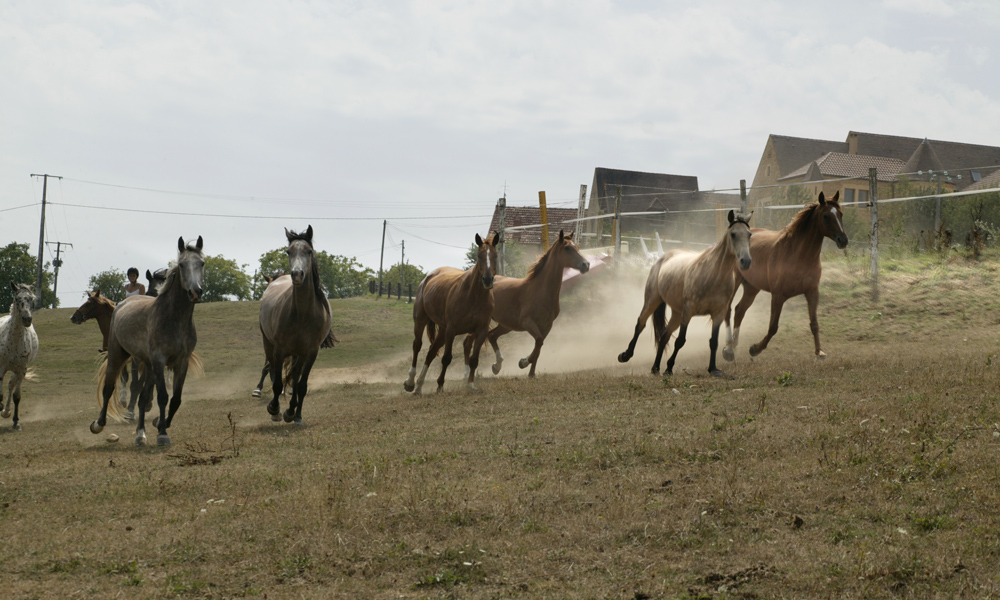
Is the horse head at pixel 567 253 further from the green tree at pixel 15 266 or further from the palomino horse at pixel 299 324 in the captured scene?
the green tree at pixel 15 266

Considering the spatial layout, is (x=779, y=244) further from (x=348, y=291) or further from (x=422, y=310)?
(x=348, y=291)

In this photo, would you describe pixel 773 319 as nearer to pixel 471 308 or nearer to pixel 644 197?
pixel 471 308

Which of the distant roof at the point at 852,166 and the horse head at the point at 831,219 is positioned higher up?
the distant roof at the point at 852,166

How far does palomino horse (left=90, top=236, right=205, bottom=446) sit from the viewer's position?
9594 mm

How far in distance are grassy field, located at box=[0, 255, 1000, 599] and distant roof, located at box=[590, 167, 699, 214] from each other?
4948 centimetres

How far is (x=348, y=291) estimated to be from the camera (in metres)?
114

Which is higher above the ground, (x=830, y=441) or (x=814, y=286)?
(x=814, y=286)

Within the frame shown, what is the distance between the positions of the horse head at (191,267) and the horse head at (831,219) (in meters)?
8.95

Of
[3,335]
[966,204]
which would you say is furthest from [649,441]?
[966,204]

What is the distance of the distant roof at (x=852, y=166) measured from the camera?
191ft

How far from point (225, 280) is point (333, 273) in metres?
13.9

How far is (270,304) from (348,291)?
339 feet

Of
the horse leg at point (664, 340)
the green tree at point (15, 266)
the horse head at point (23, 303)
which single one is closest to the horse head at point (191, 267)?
the horse head at point (23, 303)

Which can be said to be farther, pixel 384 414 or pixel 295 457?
pixel 384 414
